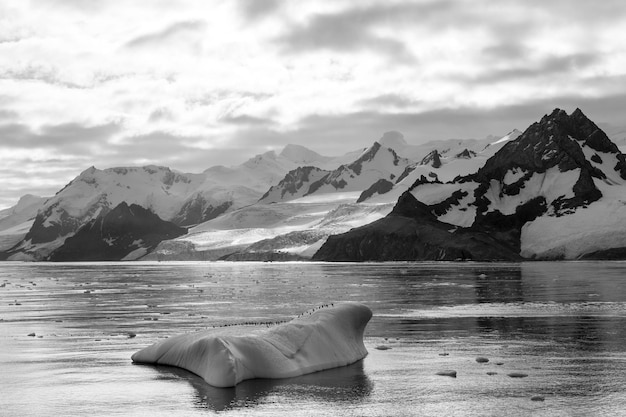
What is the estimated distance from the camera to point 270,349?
2855 cm

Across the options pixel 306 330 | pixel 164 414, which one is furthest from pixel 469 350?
pixel 164 414

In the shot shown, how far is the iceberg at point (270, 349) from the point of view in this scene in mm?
27344

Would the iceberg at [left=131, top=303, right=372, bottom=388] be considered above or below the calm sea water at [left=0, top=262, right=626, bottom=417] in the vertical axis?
above

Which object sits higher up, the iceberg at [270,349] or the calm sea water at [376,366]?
the iceberg at [270,349]

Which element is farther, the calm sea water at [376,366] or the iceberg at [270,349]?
the iceberg at [270,349]

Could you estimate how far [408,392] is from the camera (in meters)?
25.1

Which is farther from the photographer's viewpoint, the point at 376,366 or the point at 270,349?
the point at 376,366

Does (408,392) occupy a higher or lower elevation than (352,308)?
lower

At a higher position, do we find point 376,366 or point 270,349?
point 270,349

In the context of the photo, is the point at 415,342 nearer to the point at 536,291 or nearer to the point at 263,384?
the point at 263,384

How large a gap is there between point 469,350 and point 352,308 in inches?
216

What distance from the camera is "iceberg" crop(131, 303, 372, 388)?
2734cm

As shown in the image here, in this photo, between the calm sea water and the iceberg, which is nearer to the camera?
the calm sea water

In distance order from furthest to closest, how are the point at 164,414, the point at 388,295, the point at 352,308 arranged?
the point at 388,295, the point at 352,308, the point at 164,414
